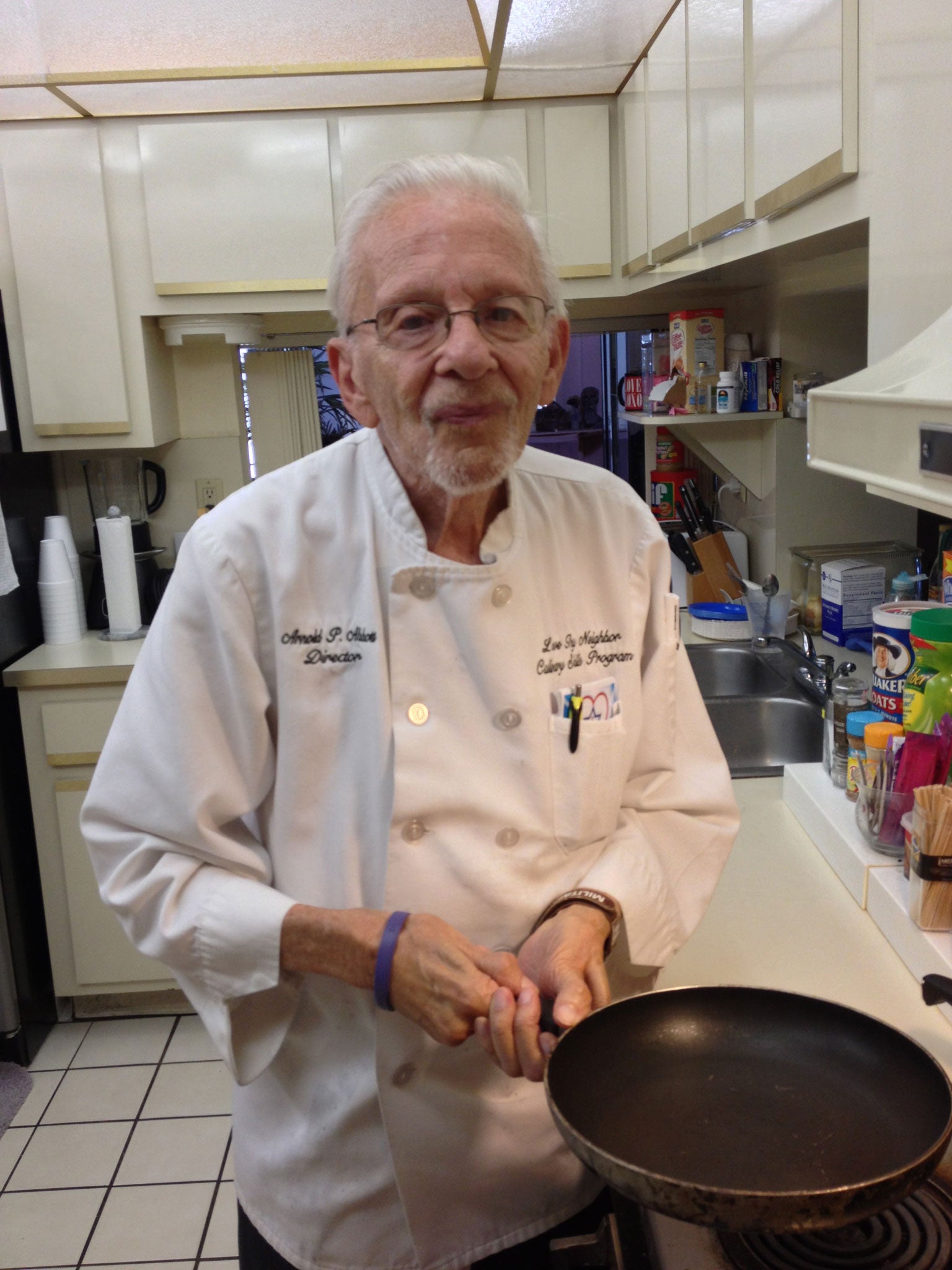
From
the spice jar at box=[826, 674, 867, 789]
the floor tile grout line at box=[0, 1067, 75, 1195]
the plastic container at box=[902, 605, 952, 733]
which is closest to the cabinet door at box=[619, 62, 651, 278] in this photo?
the spice jar at box=[826, 674, 867, 789]

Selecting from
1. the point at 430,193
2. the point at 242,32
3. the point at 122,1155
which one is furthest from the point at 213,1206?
the point at 242,32

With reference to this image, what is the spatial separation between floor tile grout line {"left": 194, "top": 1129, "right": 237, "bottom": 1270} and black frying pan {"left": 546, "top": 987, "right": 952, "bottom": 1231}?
140cm

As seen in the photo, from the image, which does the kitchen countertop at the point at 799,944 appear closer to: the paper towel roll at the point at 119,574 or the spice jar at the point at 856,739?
the spice jar at the point at 856,739

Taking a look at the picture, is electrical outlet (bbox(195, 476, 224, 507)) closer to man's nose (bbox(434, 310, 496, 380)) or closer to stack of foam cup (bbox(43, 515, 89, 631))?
stack of foam cup (bbox(43, 515, 89, 631))

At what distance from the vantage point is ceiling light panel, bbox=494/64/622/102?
2.46 metres

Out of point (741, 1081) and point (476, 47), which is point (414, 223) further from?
point (476, 47)

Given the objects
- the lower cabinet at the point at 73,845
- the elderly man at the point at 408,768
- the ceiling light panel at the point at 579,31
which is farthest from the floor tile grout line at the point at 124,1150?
the ceiling light panel at the point at 579,31

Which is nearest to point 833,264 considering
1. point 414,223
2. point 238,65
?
point 238,65

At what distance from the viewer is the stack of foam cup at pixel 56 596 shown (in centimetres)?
273

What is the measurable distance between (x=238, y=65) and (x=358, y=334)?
5.74ft

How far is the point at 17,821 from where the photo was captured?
2.60 metres

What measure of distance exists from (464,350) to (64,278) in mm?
2119

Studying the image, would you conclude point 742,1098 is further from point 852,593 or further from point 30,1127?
point 30,1127

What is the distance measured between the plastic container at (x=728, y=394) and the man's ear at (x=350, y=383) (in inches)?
72.5
